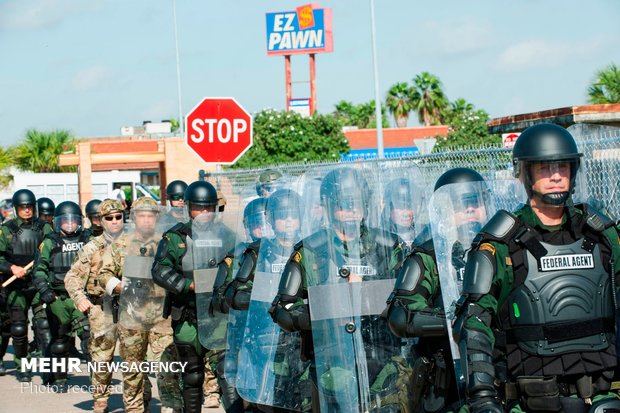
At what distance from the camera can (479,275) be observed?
4.19 meters

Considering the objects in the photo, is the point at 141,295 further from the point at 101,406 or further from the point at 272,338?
the point at 272,338

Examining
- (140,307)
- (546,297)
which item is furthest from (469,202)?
(140,307)

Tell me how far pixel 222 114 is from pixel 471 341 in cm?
893

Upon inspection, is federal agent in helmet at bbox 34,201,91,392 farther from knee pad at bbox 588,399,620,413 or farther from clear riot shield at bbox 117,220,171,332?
knee pad at bbox 588,399,620,413

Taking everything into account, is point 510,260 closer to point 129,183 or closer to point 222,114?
point 222,114

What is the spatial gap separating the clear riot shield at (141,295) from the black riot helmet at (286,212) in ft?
8.07

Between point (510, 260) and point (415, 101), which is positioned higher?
point (415, 101)

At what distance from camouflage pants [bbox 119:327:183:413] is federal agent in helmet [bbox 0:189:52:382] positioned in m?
3.61

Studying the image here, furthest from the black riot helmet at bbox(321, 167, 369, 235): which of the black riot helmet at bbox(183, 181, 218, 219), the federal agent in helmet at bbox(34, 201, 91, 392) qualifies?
the federal agent in helmet at bbox(34, 201, 91, 392)

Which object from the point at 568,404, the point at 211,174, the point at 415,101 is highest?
the point at 415,101

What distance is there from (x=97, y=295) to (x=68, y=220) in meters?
1.92

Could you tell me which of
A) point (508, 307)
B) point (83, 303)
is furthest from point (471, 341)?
point (83, 303)

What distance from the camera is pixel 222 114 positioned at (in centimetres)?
1270

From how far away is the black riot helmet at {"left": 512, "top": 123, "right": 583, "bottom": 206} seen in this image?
4.25 metres
